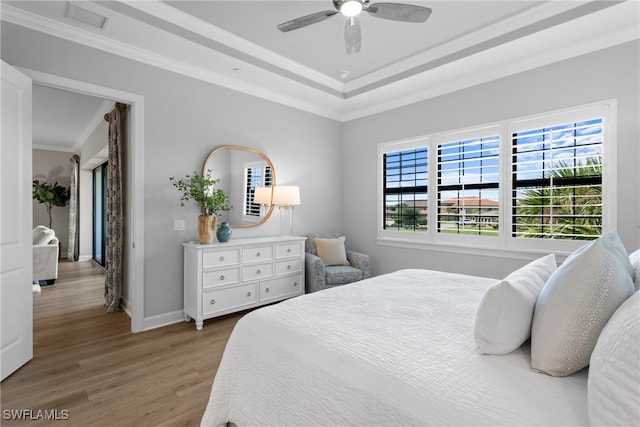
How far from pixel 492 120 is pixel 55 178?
9364 mm

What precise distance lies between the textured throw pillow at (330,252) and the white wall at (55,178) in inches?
278

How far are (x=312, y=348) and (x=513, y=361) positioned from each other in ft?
2.39

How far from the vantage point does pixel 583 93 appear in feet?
9.77

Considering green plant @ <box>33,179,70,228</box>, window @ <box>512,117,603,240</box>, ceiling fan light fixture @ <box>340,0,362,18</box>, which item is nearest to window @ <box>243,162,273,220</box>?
ceiling fan light fixture @ <box>340,0,362,18</box>

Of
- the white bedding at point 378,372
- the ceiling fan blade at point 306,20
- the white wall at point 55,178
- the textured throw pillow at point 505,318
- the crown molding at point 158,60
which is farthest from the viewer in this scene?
the white wall at point 55,178

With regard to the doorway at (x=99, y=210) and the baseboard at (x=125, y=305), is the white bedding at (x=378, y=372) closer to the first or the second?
the baseboard at (x=125, y=305)

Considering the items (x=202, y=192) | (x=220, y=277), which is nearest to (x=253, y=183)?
(x=202, y=192)

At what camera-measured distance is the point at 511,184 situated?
11.2 feet

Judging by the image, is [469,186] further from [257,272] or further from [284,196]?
[257,272]

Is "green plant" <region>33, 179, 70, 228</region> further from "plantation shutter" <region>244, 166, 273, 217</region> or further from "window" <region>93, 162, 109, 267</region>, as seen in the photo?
"plantation shutter" <region>244, 166, 273, 217</region>

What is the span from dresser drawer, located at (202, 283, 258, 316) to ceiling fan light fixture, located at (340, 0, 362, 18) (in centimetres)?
273

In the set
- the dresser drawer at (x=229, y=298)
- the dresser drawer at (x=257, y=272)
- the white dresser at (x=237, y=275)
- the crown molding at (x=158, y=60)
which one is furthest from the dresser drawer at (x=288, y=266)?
the crown molding at (x=158, y=60)

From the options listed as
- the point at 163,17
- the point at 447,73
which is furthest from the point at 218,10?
the point at 447,73

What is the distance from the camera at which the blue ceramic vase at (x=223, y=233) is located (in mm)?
3549
